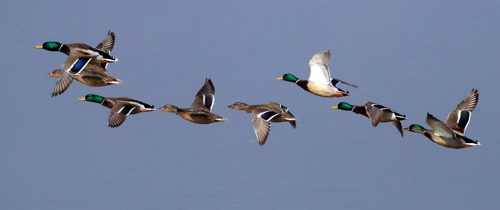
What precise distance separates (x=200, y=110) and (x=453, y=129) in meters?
3.91

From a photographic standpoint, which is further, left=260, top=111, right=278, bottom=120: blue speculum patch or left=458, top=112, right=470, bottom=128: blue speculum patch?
left=458, top=112, right=470, bottom=128: blue speculum patch

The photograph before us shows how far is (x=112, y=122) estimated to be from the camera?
15.4 metres

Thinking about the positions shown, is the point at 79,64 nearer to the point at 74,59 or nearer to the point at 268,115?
the point at 74,59

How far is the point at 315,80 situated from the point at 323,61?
343 mm

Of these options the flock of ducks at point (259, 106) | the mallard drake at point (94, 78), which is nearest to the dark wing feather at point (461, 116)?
the flock of ducks at point (259, 106)

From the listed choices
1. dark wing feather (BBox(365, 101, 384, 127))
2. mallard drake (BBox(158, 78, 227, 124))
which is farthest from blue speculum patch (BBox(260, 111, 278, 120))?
dark wing feather (BBox(365, 101, 384, 127))

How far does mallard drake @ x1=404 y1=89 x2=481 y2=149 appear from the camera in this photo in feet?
52.5

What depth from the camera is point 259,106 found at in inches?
674

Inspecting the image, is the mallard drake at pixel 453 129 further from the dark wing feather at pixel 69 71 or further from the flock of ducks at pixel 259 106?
the dark wing feather at pixel 69 71

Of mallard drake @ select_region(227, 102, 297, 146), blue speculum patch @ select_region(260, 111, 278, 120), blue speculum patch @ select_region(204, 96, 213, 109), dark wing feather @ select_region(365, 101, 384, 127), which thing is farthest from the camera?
blue speculum patch @ select_region(204, 96, 213, 109)

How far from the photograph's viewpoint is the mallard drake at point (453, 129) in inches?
631

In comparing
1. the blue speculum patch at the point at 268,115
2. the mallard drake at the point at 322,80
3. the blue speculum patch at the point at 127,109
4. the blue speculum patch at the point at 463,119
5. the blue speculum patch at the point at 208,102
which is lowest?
the blue speculum patch at the point at 127,109

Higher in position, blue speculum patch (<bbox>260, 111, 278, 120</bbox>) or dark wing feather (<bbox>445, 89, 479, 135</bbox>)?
dark wing feather (<bbox>445, 89, 479, 135</bbox>)

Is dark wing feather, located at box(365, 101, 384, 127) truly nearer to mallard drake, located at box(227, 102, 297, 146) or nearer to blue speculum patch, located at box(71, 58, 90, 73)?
mallard drake, located at box(227, 102, 297, 146)
